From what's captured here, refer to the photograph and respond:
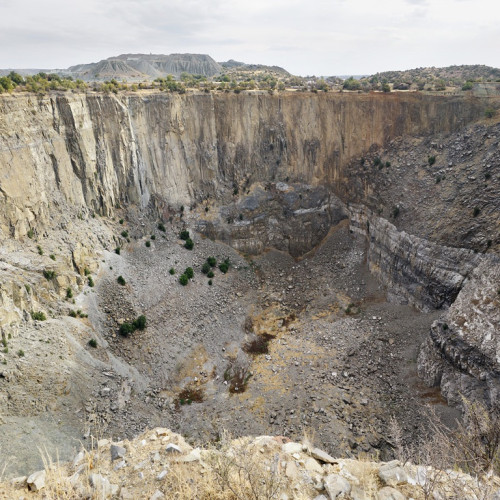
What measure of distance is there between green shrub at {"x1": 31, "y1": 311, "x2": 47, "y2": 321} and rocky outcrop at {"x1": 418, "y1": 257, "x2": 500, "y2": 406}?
26918 millimetres

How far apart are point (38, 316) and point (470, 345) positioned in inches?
1121

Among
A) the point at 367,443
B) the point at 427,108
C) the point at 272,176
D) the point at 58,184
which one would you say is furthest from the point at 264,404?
the point at 427,108

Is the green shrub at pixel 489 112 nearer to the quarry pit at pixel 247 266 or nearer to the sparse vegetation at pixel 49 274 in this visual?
the quarry pit at pixel 247 266

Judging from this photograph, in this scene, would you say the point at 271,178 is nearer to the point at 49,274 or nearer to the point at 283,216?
the point at 283,216

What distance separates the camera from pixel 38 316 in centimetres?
2488

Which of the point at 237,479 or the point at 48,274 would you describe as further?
the point at 48,274

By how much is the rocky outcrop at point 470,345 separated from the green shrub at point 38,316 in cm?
2692

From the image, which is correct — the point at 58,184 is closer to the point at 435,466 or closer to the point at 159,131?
the point at 159,131

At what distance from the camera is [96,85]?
3756cm

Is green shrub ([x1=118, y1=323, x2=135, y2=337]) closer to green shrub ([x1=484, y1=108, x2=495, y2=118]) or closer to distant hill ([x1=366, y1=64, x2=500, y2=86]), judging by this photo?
green shrub ([x1=484, y1=108, x2=495, y2=118])

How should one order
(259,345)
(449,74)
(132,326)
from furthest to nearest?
(449,74)
(259,345)
(132,326)

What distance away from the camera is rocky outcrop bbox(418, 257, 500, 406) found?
22963 mm

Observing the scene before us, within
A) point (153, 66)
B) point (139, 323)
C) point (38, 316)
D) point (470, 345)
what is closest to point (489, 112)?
point (470, 345)

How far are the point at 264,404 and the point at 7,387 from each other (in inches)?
631
